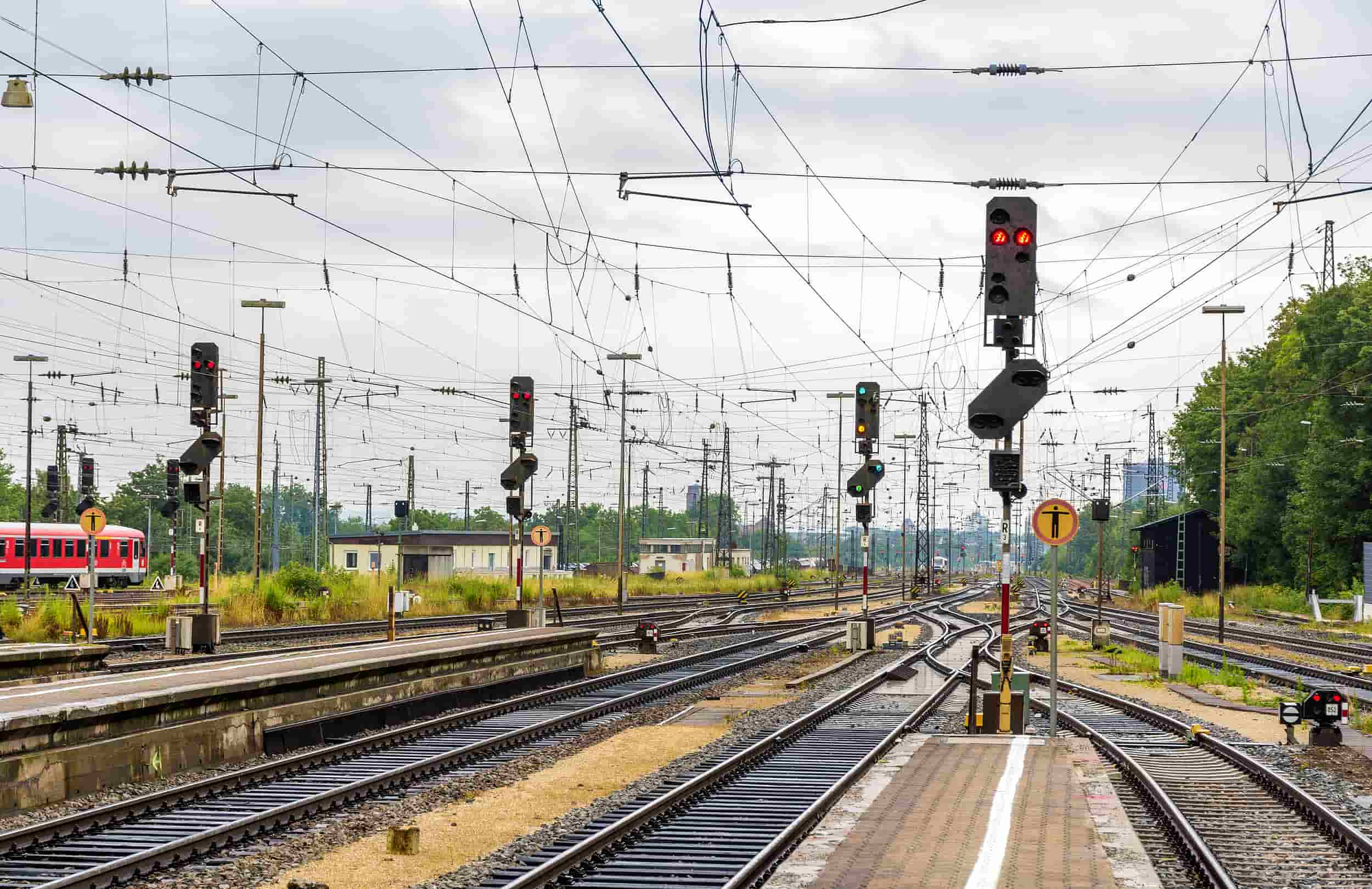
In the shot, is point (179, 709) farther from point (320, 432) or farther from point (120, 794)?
point (320, 432)

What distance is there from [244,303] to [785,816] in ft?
126

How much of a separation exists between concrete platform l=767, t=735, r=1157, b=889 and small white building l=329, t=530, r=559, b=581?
7754cm

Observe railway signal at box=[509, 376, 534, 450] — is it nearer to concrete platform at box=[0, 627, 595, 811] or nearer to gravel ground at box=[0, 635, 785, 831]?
concrete platform at box=[0, 627, 595, 811]

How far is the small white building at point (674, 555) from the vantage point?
128 metres

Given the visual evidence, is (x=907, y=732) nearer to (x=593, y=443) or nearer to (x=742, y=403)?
(x=742, y=403)

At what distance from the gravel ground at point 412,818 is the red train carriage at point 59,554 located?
4436cm

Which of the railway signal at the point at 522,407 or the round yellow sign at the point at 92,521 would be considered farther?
the railway signal at the point at 522,407

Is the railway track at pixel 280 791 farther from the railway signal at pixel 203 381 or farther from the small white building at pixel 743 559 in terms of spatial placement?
the small white building at pixel 743 559

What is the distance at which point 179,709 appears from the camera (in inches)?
631

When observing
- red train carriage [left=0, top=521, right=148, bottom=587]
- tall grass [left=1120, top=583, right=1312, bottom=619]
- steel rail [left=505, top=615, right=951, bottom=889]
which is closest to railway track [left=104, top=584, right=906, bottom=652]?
steel rail [left=505, top=615, right=951, bottom=889]

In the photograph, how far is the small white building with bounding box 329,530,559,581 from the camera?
94.4m

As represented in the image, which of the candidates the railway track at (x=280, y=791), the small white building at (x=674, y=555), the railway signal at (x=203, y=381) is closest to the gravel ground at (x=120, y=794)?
the railway track at (x=280, y=791)

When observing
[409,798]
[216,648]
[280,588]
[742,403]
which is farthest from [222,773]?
[742,403]

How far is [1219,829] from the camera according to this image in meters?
13.4
